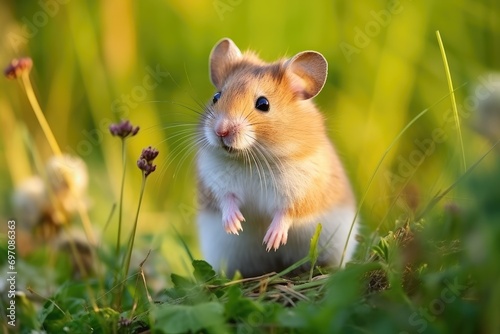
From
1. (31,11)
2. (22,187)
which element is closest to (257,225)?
(22,187)

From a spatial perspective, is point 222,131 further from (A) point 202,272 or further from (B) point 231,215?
(A) point 202,272

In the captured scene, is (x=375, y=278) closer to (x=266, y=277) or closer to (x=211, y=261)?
(x=266, y=277)

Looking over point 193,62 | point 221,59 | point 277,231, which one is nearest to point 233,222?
point 277,231

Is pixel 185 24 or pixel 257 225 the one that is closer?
pixel 257 225

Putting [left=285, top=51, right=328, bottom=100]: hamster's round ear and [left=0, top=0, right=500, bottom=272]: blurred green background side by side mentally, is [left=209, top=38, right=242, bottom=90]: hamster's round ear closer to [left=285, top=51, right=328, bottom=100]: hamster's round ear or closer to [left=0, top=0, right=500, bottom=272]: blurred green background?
[left=285, top=51, right=328, bottom=100]: hamster's round ear

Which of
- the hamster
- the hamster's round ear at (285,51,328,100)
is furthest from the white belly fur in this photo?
the hamster's round ear at (285,51,328,100)

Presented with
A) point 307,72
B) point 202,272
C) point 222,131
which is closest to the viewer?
point 202,272

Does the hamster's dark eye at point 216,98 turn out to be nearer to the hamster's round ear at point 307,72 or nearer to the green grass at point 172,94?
the green grass at point 172,94
